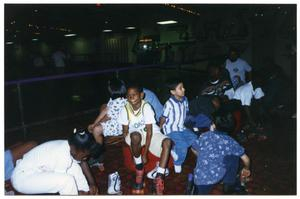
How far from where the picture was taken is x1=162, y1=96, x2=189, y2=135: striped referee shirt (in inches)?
156

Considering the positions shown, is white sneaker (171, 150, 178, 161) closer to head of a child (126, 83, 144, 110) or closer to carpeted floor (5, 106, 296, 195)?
carpeted floor (5, 106, 296, 195)

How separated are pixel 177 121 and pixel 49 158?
1663 mm

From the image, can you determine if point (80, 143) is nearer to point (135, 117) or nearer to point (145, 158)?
point (135, 117)

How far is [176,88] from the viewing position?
395 centimetres

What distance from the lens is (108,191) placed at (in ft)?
12.0

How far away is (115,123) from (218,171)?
1610 mm

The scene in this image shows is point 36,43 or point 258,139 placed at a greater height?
point 36,43

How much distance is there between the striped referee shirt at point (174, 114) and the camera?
156 inches

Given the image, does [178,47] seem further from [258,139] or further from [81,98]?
[258,139]

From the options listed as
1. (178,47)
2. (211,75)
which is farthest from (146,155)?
(178,47)

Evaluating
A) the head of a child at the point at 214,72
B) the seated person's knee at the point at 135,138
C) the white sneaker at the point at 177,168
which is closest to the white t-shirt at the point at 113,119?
the seated person's knee at the point at 135,138

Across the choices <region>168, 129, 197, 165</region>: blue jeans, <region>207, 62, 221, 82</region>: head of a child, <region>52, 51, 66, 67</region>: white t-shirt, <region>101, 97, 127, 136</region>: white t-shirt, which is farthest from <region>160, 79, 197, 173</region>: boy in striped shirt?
<region>52, 51, 66, 67</region>: white t-shirt

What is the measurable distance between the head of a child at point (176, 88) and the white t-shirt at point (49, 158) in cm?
152

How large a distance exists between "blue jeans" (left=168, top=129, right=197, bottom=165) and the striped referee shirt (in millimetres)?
80
